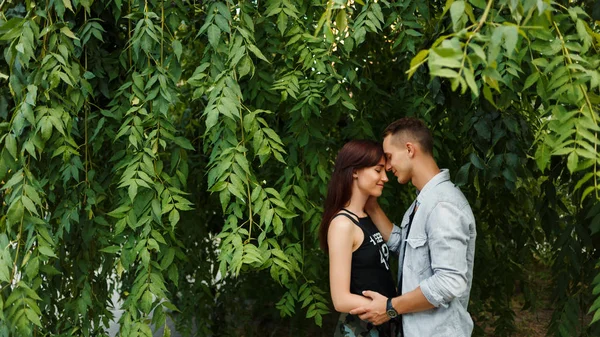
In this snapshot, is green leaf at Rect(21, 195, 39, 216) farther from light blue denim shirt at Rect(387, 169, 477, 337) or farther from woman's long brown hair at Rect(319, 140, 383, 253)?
light blue denim shirt at Rect(387, 169, 477, 337)

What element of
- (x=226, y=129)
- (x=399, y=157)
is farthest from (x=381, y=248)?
(x=226, y=129)

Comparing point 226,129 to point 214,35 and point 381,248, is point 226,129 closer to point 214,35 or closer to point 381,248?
point 214,35

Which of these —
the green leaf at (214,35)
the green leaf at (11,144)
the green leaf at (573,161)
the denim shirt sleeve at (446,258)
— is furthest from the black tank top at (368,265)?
the green leaf at (11,144)

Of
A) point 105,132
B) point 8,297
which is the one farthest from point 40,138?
point 8,297

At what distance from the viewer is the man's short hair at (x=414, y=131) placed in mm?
2916

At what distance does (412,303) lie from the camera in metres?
2.78

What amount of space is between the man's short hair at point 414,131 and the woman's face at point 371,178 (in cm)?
17

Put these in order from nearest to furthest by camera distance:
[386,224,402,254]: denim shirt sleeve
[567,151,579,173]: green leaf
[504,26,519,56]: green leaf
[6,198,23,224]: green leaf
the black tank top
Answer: [504,26,519,56]: green leaf, [567,151,579,173]: green leaf, [6,198,23,224]: green leaf, the black tank top, [386,224,402,254]: denim shirt sleeve

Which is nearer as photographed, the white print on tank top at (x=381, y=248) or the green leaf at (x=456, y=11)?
the green leaf at (x=456, y=11)

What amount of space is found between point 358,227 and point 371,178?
0.66 ft

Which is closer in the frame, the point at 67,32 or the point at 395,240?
the point at 67,32

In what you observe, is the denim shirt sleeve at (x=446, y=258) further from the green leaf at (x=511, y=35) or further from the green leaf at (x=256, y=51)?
the green leaf at (x=511, y=35)

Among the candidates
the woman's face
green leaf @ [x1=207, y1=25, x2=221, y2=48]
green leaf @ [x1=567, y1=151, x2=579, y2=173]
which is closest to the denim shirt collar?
the woman's face

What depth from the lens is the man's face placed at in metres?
2.93
